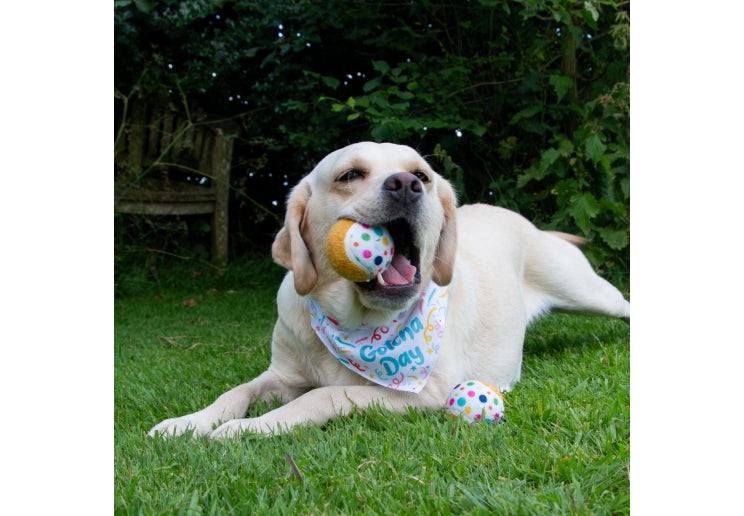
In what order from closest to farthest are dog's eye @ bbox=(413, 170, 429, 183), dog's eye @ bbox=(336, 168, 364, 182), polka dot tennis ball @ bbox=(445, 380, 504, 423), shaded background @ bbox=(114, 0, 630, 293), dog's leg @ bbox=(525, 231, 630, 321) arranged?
polka dot tennis ball @ bbox=(445, 380, 504, 423), dog's eye @ bbox=(336, 168, 364, 182), dog's eye @ bbox=(413, 170, 429, 183), dog's leg @ bbox=(525, 231, 630, 321), shaded background @ bbox=(114, 0, 630, 293)

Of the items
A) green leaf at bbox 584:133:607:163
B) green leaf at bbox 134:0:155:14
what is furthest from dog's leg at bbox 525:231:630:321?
green leaf at bbox 134:0:155:14

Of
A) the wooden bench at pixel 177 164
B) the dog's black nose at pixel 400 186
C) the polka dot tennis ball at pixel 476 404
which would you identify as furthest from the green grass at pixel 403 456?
the wooden bench at pixel 177 164

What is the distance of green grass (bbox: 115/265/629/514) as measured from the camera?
1.70 meters

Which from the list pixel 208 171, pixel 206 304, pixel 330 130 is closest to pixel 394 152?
pixel 330 130

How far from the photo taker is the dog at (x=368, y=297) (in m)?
2.47

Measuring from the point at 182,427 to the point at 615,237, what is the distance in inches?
158

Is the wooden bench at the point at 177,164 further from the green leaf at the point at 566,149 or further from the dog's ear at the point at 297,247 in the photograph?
the dog's ear at the point at 297,247

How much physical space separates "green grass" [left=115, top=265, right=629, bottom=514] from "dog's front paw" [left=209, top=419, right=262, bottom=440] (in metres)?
0.05

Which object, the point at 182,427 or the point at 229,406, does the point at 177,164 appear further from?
the point at 182,427

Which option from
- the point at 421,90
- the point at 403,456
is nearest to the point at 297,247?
the point at 403,456

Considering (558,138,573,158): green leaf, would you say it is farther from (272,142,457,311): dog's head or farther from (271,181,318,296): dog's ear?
(271,181,318,296): dog's ear

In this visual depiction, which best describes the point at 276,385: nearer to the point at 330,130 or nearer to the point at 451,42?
the point at 330,130

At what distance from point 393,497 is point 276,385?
1263 millimetres

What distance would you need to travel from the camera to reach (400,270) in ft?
8.46
